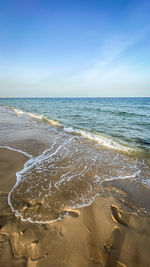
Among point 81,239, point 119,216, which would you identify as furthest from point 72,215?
point 119,216

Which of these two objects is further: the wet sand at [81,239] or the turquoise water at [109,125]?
the turquoise water at [109,125]

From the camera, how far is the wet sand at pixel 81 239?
4.76 feet

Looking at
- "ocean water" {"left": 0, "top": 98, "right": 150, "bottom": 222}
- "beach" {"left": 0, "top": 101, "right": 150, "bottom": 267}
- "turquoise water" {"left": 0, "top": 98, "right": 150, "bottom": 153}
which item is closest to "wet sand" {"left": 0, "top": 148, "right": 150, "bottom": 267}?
"beach" {"left": 0, "top": 101, "right": 150, "bottom": 267}

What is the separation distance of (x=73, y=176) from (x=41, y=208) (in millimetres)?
1204

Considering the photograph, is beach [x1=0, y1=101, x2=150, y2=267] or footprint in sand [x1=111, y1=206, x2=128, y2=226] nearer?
beach [x1=0, y1=101, x2=150, y2=267]

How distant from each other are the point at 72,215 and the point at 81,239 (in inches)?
15.6

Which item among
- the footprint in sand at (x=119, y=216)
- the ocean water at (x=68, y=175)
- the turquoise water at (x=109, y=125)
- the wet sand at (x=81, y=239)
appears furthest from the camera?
the turquoise water at (x=109, y=125)

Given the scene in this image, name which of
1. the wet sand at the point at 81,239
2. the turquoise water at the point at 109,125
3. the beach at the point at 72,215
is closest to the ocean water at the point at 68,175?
the beach at the point at 72,215

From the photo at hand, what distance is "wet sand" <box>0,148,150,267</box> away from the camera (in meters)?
1.45

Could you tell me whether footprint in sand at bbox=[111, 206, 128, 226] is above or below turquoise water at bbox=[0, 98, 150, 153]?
below

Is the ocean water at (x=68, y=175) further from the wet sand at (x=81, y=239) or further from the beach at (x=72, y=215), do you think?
the wet sand at (x=81, y=239)

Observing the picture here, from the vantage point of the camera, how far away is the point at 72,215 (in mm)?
2055

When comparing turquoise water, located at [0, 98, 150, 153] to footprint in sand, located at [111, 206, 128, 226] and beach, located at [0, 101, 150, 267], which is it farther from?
footprint in sand, located at [111, 206, 128, 226]

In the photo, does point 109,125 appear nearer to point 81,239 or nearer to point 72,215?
point 72,215
